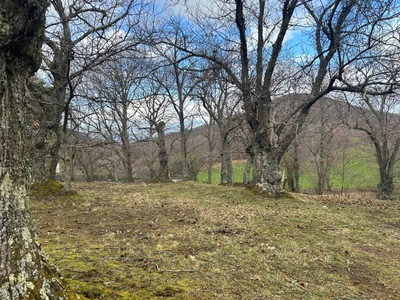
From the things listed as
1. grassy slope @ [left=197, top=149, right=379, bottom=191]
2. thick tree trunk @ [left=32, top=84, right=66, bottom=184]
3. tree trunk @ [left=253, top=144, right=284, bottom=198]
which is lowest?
grassy slope @ [left=197, top=149, right=379, bottom=191]

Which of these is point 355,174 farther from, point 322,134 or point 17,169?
point 17,169

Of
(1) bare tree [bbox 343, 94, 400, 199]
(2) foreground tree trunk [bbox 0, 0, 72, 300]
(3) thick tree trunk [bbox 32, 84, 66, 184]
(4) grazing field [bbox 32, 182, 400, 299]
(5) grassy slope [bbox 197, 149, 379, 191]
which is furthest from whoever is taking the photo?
(5) grassy slope [bbox 197, 149, 379, 191]

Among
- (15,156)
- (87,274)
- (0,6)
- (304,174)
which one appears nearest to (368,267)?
(87,274)

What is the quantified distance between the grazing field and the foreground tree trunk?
615 mm

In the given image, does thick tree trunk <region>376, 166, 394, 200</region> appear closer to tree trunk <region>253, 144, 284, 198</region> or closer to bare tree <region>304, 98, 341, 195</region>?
bare tree <region>304, 98, 341, 195</region>

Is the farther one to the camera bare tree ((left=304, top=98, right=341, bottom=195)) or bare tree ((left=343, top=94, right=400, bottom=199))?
bare tree ((left=304, top=98, right=341, bottom=195))

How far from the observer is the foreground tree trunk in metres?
1.69

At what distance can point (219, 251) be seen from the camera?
3949 mm

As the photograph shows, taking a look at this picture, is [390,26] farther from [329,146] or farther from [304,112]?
[329,146]

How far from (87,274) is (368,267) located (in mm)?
3561

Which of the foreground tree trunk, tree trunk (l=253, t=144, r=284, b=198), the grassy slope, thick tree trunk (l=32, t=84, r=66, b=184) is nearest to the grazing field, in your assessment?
the foreground tree trunk

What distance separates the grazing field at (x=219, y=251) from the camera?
111 inches

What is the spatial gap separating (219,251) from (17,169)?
9.43 feet

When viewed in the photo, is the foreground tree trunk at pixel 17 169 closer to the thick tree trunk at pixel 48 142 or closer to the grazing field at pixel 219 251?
the grazing field at pixel 219 251
